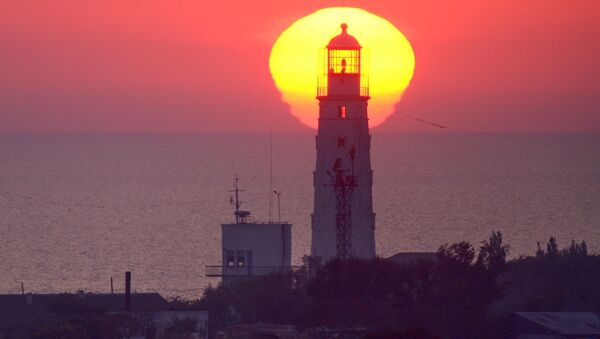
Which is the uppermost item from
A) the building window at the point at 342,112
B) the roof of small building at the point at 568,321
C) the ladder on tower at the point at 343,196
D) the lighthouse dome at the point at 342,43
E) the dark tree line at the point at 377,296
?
the lighthouse dome at the point at 342,43

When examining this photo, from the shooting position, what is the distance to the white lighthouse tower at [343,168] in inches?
1944

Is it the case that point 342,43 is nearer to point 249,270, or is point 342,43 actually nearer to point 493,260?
point 249,270

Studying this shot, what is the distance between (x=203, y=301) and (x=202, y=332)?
4834 mm

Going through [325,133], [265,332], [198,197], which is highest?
[198,197]

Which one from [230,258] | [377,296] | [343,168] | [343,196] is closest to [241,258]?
[230,258]

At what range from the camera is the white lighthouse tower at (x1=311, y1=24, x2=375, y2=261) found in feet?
162

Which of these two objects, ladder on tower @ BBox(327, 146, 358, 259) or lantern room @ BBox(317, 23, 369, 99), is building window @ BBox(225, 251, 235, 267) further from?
lantern room @ BBox(317, 23, 369, 99)

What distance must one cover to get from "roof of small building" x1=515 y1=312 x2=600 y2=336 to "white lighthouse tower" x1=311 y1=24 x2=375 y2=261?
830cm

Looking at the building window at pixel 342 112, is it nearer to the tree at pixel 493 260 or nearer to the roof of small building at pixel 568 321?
the tree at pixel 493 260

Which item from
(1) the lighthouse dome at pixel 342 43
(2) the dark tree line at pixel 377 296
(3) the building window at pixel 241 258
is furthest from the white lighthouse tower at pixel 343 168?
(3) the building window at pixel 241 258

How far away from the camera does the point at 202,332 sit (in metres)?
43.0

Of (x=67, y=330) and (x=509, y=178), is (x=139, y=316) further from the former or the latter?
(x=509, y=178)

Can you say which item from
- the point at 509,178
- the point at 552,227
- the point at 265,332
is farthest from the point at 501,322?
the point at 509,178

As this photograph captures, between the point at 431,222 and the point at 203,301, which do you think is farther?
the point at 431,222
